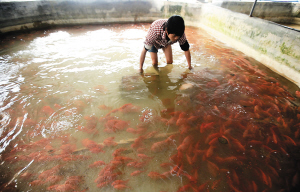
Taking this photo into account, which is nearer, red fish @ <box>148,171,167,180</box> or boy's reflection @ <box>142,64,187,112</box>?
red fish @ <box>148,171,167,180</box>

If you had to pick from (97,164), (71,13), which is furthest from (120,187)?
(71,13)

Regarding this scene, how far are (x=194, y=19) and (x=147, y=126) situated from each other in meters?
8.13

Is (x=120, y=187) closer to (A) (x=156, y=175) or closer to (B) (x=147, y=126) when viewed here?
(A) (x=156, y=175)

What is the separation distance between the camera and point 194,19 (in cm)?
845

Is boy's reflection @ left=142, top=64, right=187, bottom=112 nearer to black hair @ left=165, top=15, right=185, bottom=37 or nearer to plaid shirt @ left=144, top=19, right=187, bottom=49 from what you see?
plaid shirt @ left=144, top=19, right=187, bottom=49

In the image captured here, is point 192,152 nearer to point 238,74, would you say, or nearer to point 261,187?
point 261,187

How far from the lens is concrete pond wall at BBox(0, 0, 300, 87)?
13.0 feet

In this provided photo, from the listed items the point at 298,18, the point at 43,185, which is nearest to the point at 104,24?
the point at 43,185

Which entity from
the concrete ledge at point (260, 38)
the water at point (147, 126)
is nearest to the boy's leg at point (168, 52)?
the water at point (147, 126)

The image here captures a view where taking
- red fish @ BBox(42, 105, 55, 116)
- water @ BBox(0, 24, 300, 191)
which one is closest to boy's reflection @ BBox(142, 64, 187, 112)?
water @ BBox(0, 24, 300, 191)

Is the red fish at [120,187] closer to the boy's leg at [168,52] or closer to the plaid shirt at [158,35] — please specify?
the plaid shirt at [158,35]

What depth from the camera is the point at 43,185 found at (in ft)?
6.02

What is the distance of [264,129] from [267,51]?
3.13m

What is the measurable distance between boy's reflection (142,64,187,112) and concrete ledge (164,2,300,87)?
2744 mm
